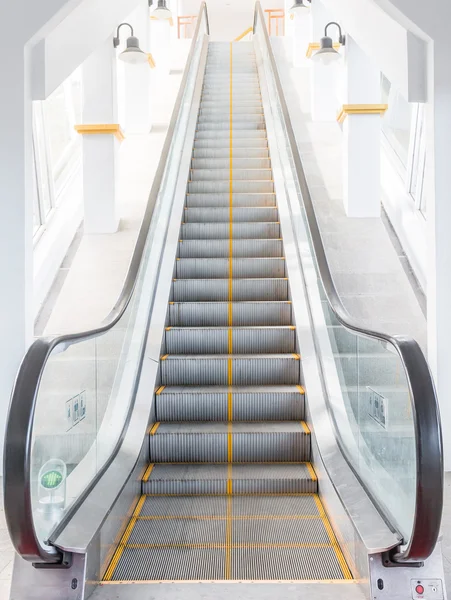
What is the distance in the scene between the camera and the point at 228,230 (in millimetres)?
6562

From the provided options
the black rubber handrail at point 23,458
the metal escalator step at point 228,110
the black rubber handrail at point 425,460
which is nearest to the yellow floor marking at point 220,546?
the black rubber handrail at point 23,458

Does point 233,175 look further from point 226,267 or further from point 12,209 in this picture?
point 12,209

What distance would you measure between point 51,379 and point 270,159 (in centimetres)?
640

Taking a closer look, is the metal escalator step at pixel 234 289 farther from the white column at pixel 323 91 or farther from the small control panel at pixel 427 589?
the white column at pixel 323 91

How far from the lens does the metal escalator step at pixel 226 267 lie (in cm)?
594

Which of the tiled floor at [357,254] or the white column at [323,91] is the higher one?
the white column at [323,91]

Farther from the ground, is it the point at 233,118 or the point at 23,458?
the point at 233,118

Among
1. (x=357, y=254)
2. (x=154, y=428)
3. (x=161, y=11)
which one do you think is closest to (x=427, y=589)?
(x=154, y=428)

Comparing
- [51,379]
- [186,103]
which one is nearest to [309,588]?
[51,379]

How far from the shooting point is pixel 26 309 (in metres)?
4.36

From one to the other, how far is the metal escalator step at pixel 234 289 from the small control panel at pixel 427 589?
339 cm

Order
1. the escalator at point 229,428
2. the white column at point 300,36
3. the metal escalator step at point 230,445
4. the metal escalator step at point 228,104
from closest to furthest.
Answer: the escalator at point 229,428 < the metal escalator step at point 230,445 < the metal escalator step at point 228,104 < the white column at point 300,36

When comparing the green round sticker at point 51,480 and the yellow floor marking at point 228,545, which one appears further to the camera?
the yellow floor marking at point 228,545

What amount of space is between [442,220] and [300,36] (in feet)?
32.9
